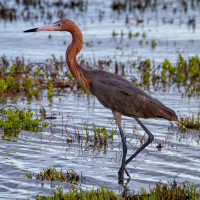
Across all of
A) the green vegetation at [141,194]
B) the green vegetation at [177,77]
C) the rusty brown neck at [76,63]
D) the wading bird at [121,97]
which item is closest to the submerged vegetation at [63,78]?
the green vegetation at [177,77]

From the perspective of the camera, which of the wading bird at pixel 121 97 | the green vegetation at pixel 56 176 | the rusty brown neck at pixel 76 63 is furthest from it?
the rusty brown neck at pixel 76 63

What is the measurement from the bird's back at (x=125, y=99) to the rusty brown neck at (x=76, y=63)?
110 mm

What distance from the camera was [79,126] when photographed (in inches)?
318

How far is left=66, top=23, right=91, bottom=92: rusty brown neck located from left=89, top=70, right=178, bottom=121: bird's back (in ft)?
0.36

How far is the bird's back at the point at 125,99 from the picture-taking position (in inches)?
254

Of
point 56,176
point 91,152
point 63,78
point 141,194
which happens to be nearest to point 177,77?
point 63,78

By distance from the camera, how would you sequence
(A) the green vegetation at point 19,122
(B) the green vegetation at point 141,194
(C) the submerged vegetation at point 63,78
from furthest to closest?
(C) the submerged vegetation at point 63,78, (A) the green vegetation at point 19,122, (B) the green vegetation at point 141,194

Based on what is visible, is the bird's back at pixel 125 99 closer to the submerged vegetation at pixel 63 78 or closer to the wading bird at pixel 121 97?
the wading bird at pixel 121 97

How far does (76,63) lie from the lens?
6.67 m

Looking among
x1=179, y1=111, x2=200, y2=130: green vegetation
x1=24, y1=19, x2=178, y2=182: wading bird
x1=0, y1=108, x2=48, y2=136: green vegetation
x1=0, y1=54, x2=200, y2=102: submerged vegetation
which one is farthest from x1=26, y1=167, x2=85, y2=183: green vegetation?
x1=0, y1=54, x2=200, y2=102: submerged vegetation

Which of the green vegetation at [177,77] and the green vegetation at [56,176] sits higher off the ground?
the green vegetation at [177,77]

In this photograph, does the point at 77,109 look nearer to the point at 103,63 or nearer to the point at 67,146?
the point at 67,146

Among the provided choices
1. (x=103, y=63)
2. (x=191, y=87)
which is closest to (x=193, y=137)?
(x=191, y=87)

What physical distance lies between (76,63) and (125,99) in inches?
34.4
